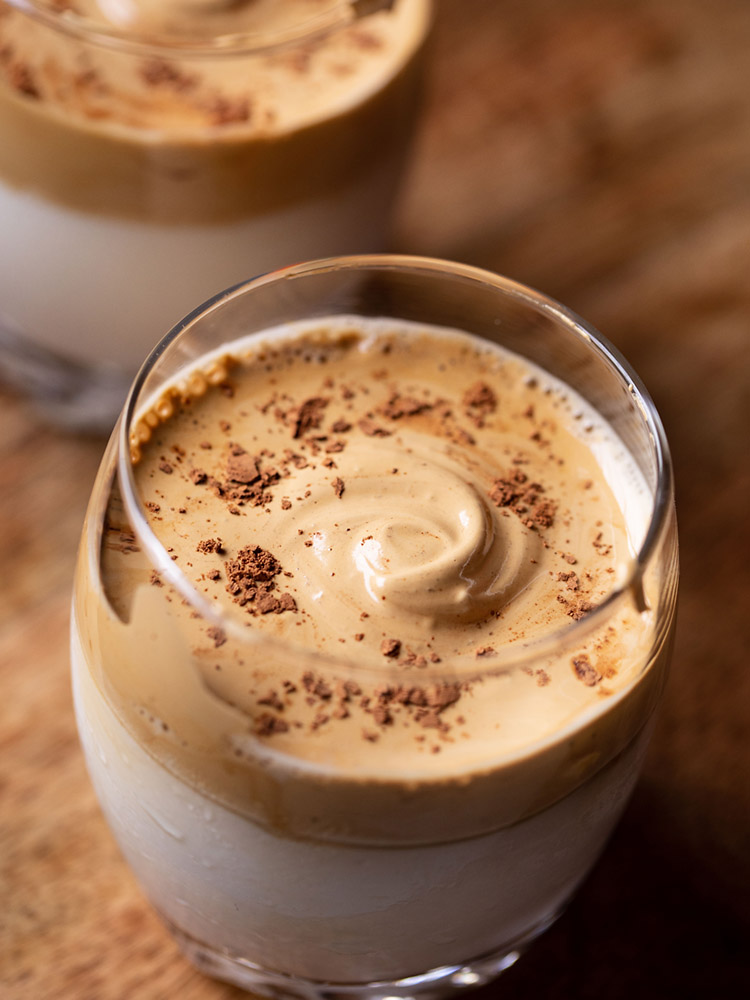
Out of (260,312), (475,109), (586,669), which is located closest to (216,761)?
(586,669)

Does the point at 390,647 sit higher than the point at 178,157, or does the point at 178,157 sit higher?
the point at 178,157

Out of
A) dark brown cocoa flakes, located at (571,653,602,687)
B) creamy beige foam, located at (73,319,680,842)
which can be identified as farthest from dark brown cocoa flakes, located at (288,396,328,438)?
dark brown cocoa flakes, located at (571,653,602,687)

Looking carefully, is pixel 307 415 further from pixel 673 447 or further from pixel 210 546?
pixel 673 447

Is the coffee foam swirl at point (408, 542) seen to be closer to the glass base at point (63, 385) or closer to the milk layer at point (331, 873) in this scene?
the milk layer at point (331, 873)

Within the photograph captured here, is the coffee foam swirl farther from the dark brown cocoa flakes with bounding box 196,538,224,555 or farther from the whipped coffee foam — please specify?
the whipped coffee foam

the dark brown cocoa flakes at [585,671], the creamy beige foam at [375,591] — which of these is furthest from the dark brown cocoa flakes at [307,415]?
the dark brown cocoa flakes at [585,671]

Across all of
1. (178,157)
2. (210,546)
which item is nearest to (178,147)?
(178,157)
